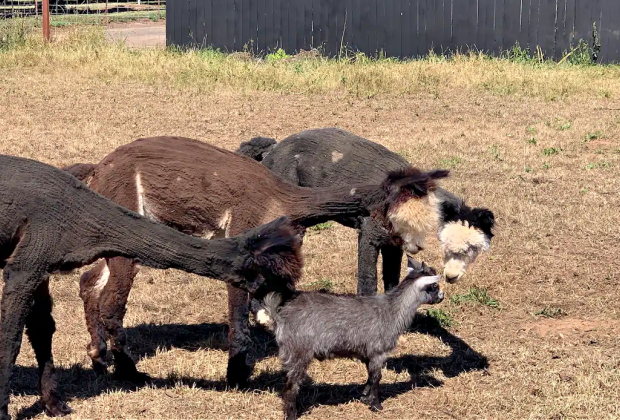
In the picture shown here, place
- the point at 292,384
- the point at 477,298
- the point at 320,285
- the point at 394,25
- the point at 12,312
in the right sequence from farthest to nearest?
the point at 394,25 < the point at 320,285 < the point at 477,298 < the point at 292,384 < the point at 12,312

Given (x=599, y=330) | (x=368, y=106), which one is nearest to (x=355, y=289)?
(x=599, y=330)

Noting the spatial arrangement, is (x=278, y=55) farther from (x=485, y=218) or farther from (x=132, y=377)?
(x=132, y=377)

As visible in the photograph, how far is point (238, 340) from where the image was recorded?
6.95m

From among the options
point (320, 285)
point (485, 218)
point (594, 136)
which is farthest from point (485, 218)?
point (594, 136)

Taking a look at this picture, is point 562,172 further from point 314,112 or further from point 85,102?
point 85,102

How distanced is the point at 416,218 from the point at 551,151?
8.36 m

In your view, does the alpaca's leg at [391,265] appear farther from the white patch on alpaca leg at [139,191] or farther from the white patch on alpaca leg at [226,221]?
the white patch on alpaca leg at [139,191]

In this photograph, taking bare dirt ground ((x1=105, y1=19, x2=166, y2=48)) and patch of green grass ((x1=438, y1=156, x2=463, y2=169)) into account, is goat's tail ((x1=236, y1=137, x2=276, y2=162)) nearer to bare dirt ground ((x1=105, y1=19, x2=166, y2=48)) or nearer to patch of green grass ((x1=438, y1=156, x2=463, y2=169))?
patch of green grass ((x1=438, y1=156, x2=463, y2=169))

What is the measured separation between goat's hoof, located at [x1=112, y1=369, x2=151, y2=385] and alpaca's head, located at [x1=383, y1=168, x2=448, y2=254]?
2191 millimetres

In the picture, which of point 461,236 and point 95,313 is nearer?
point 461,236

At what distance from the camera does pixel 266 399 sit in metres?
6.74

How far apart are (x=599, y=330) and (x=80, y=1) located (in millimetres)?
33271

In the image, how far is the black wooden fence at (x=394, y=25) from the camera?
68.5 ft

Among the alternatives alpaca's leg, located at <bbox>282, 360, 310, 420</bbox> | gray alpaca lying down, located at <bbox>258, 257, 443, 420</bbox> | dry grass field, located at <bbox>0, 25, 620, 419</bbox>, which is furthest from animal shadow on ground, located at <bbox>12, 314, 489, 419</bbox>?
gray alpaca lying down, located at <bbox>258, 257, 443, 420</bbox>
